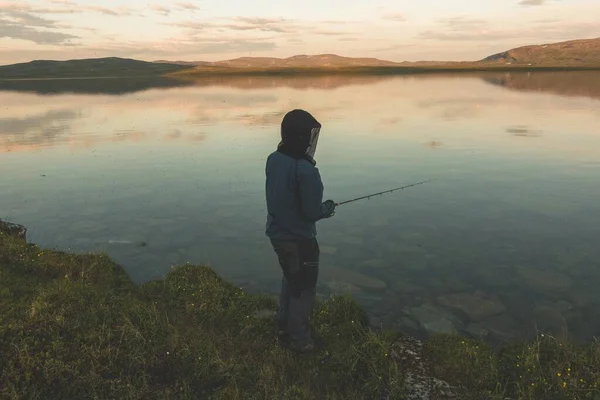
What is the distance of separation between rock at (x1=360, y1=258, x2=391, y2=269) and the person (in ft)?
12.6

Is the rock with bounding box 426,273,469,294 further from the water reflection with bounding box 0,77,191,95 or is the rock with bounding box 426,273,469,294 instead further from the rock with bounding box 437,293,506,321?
the water reflection with bounding box 0,77,191,95

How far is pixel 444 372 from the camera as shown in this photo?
21.6 ft

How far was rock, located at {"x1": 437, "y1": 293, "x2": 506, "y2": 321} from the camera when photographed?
8.82 m

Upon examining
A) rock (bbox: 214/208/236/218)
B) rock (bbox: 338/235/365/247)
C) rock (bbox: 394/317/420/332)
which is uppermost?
rock (bbox: 214/208/236/218)

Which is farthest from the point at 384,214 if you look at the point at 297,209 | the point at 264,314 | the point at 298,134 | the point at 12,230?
the point at 12,230

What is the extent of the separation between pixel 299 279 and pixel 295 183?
1.61 meters

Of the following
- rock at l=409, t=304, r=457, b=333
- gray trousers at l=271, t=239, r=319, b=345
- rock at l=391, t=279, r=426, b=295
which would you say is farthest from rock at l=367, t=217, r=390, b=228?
gray trousers at l=271, t=239, r=319, b=345

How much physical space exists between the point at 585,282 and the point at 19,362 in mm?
10865

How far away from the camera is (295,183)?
6676 mm

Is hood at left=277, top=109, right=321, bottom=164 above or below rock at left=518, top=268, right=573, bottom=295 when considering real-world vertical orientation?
above

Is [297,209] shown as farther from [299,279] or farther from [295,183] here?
[299,279]

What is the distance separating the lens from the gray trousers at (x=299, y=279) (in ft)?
22.9

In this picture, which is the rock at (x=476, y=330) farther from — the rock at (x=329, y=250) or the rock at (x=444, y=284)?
the rock at (x=329, y=250)

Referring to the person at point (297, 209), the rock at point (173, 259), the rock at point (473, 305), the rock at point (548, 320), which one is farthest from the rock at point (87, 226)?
the rock at point (548, 320)
